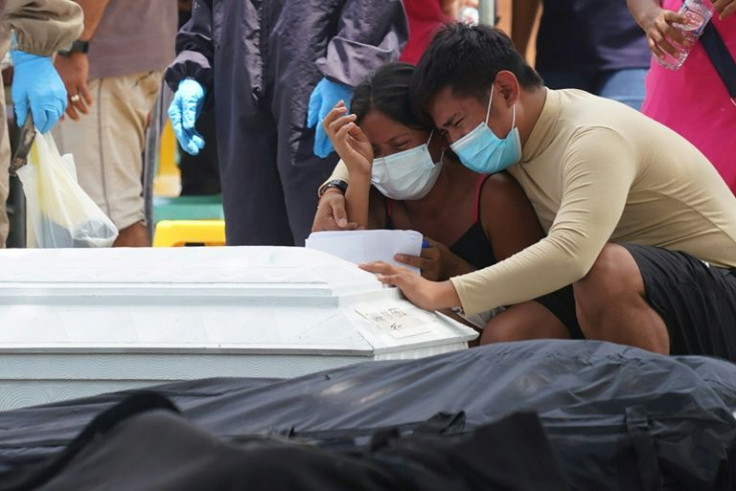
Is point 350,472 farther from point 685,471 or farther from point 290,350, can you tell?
point 290,350

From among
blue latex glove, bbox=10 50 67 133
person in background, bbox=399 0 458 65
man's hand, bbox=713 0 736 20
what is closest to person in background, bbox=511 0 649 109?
person in background, bbox=399 0 458 65

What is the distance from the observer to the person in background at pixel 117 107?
4.20 metres

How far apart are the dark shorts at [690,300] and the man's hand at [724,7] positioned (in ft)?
2.16

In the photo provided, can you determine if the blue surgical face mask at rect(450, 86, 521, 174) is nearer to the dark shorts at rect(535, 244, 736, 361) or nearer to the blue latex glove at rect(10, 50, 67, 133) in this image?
the dark shorts at rect(535, 244, 736, 361)

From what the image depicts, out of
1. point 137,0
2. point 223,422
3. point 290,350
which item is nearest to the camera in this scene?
point 223,422

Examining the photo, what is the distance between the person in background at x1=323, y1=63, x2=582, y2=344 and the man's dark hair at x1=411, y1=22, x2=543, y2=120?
0.37ft

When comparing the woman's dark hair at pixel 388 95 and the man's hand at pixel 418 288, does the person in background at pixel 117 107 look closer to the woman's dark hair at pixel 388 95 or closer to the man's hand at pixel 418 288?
the woman's dark hair at pixel 388 95

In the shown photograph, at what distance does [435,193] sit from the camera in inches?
119

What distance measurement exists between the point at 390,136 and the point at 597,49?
1.22 m

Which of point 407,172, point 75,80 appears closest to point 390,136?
point 407,172

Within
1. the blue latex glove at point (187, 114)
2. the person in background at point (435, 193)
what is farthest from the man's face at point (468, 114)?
the blue latex glove at point (187, 114)

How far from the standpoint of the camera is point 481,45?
2764mm

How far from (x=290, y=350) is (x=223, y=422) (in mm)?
385

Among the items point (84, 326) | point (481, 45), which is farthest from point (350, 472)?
point (481, 45)
